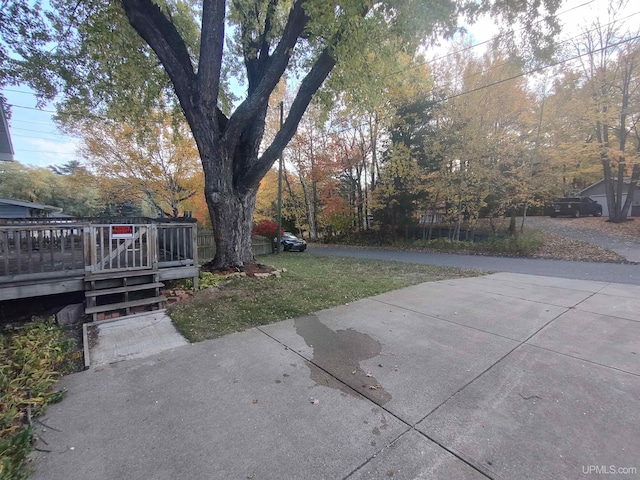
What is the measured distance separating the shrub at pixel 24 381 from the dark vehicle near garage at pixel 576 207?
2469 cm

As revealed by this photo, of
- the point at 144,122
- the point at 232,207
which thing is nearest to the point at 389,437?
the point at 232,207

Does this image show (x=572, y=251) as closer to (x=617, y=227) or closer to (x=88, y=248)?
(x=617, y=227)

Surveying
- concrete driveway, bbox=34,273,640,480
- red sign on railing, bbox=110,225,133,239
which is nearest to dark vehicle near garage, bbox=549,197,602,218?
concrete driveway, bbox=34,273,640,480

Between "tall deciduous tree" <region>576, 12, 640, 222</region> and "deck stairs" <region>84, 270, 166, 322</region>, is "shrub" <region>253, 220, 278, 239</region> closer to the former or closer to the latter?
"deck stairs" <region>84, 270, 166, 322</region>

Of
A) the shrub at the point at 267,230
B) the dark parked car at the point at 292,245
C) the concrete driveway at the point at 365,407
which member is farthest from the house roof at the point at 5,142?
the dark parked car at the point at 292,245

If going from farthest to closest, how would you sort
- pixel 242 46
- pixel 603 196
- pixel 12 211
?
1. pixel 603 196
2. pixel 12 211
3. pixel 242 46

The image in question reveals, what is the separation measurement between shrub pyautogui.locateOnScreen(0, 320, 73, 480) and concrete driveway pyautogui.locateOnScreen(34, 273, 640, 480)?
0.36 feet

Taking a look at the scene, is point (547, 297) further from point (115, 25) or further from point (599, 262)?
point (115, 25)

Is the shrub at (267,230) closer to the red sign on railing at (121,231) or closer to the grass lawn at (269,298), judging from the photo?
the grass lawn at (269,298)

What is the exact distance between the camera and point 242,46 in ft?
26.8

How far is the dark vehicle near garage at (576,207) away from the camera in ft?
62.3

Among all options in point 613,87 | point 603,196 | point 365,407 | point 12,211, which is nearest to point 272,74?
point 365,407

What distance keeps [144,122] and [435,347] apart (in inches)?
379

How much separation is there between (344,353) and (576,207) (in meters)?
23.4
